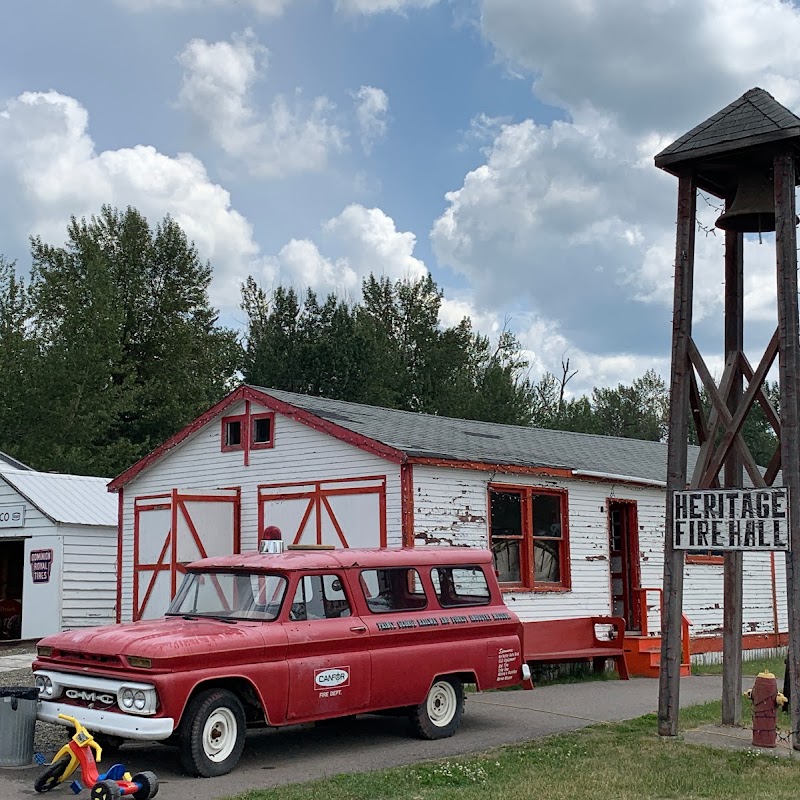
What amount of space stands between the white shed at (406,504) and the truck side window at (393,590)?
3.25 metres

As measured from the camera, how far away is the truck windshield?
1009 cm

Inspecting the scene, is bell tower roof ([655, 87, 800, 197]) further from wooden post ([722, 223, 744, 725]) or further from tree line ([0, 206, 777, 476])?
tree line ([0, 206, 777, 476])

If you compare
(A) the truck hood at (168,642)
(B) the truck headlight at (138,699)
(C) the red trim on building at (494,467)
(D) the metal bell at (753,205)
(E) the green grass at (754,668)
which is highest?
(D) the metal bell at (753,205)

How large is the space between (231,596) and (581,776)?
141 inches

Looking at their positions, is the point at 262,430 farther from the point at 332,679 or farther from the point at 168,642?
the point at 168,642

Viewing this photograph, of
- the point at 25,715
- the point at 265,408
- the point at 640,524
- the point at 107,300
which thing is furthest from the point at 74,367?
the point at 25,715

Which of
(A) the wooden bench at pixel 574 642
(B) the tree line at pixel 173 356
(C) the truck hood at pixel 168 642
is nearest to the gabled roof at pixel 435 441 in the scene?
(A) the wooden bench at pixel 574 642

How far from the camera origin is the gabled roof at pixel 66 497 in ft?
74.6

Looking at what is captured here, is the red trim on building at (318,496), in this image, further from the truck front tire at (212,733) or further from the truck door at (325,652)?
the truck front tire at (212,733)

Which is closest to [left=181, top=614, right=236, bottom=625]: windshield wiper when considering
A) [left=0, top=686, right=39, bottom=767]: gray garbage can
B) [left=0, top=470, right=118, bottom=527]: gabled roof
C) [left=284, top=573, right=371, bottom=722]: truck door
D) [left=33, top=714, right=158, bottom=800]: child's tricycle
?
[left=284, top=573, right=371, bottom=722]: truck door

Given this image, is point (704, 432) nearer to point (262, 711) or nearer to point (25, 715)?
point (262, 711)

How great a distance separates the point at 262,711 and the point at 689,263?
20.5ft

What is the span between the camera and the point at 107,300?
131ft

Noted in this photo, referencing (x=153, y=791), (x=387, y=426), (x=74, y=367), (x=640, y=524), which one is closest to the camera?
(x=153, y=791)
